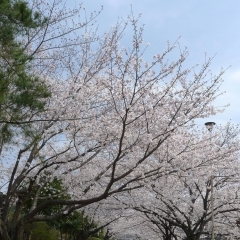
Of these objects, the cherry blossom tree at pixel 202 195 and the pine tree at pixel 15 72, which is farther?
the cherry blossom tree at pixel 202 195

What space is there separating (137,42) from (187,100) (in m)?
1.42

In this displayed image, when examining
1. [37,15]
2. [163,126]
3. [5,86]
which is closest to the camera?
[5,86]

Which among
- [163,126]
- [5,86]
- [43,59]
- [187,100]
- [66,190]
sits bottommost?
[66,190]

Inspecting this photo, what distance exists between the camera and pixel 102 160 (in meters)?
7.40

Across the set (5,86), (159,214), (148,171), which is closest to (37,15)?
(5,86)

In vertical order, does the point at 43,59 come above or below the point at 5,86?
above

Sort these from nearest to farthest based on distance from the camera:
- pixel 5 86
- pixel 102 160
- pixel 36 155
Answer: pixel 5 86, pixel 36 155, pixel 102 160

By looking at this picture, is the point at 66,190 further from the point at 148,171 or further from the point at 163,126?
the point at 163,126

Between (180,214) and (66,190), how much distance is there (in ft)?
10.8

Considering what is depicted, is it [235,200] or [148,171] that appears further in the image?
[235,200]

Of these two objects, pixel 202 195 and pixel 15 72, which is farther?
pixel 202 195

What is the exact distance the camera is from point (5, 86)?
467 cm

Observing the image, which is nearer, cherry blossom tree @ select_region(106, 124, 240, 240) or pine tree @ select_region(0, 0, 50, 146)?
A: pine tree @ select_region(0, 0, 50, 146)

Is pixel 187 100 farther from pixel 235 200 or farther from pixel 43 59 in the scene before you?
pixel 235 200
